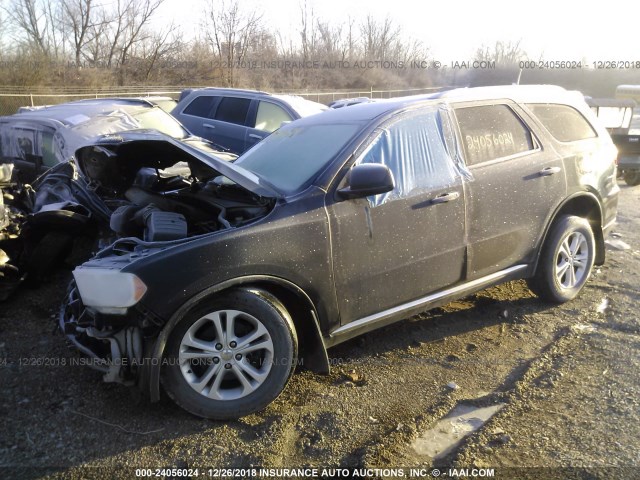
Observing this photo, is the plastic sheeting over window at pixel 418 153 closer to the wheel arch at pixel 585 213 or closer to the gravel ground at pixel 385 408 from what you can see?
the wheel arch at pixel 585 213

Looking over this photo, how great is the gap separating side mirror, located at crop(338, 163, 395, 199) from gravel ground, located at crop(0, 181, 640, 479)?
1.21m

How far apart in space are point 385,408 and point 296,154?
185 centimetres

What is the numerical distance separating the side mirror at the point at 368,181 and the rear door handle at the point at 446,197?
528 millimetres

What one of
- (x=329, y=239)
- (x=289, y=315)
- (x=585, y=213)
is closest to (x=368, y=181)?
(x=329, y=239)

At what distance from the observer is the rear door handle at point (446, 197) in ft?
12.2

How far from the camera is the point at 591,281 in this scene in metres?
5.39

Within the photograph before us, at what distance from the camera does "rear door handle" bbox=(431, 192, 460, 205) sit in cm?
373

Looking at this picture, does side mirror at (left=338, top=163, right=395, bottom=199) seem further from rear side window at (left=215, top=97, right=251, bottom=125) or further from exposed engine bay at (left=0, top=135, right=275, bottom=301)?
rear side window at (left=215, top=97, right=251, bottom=125)

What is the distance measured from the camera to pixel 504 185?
411 centimetres

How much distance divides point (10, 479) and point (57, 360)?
1264 mm

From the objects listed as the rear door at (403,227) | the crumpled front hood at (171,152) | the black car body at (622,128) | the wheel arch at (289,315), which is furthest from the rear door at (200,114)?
the black car body at (622,128)

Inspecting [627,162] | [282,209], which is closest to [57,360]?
[282,209]

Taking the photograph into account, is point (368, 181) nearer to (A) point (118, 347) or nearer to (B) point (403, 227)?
(B) point (403, 227)

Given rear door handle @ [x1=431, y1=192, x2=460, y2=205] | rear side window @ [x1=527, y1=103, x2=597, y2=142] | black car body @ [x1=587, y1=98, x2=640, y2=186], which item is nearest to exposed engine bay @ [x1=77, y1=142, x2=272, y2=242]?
rear door handle @ [x1=431, y1=192, x2=460, y2=205]
